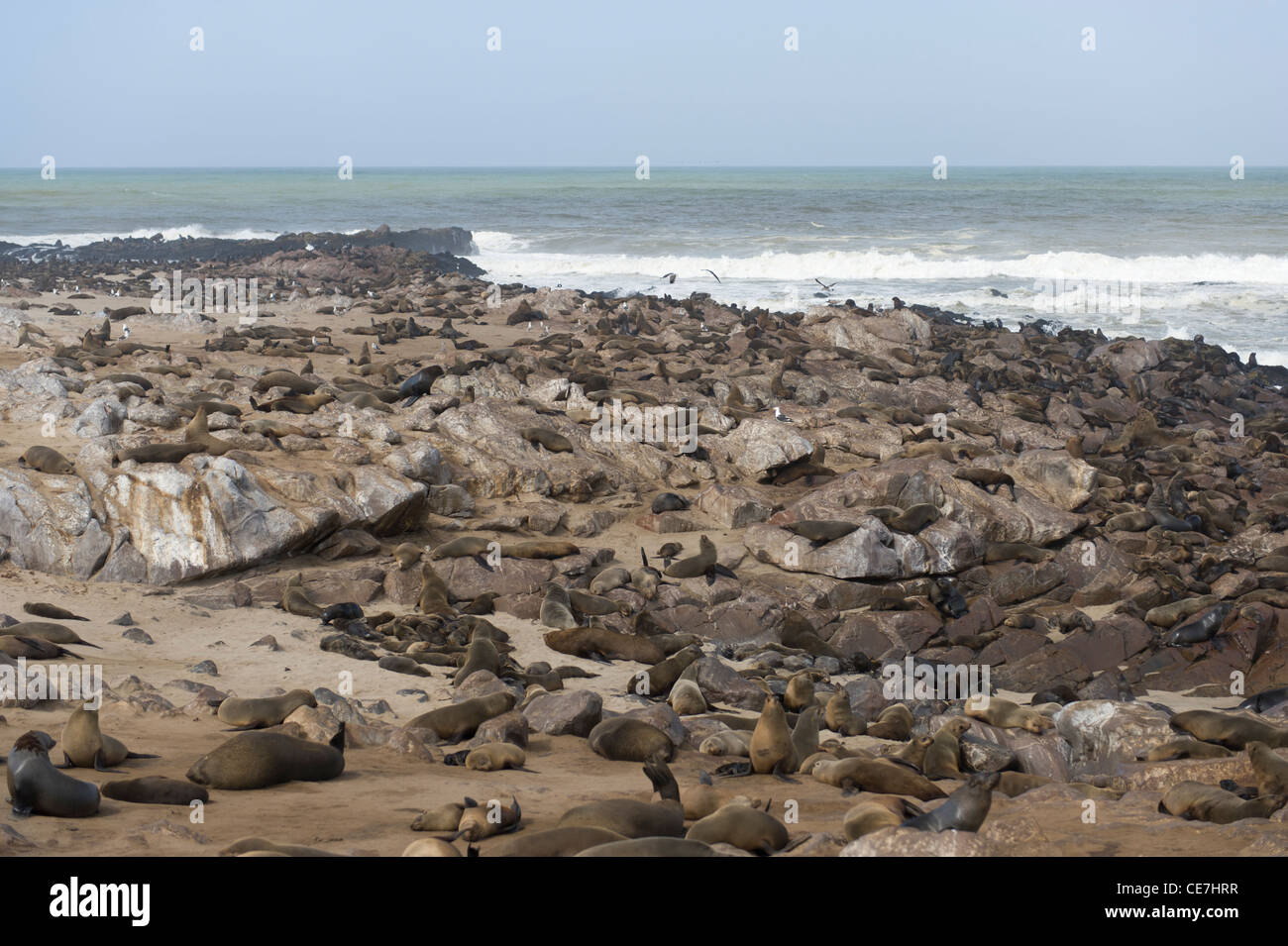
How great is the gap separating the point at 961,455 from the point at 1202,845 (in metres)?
9.86

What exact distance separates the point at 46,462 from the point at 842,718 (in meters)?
8.48

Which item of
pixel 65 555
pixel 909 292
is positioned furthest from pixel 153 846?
pixel 909 292

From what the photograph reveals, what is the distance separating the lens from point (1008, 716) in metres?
7.72

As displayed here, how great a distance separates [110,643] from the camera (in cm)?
828

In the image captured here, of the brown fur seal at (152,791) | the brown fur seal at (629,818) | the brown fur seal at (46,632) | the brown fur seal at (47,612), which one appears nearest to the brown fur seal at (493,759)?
the brown fur seal at (629,818)

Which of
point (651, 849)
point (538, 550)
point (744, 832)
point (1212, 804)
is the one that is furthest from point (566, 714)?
point (538, 550)

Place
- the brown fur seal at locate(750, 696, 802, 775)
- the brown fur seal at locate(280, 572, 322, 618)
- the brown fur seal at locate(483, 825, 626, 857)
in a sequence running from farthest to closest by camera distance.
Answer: the brown fur seal at locate(280, 572, 322, 618), the brown fur seal at locate(750, 696, 802, 775), the brown fur seal at locate(483, 825, 626, 857)

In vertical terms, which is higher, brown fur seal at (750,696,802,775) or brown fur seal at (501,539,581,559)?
brown fur seal at (501,539,581,559)

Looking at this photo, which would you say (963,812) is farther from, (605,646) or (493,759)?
(605,646)

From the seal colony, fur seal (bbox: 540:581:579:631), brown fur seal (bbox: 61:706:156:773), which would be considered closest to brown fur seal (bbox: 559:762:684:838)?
the seal colony

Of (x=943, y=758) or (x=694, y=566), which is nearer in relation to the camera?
(x=943, y=758)

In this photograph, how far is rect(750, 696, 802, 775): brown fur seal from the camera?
649cm

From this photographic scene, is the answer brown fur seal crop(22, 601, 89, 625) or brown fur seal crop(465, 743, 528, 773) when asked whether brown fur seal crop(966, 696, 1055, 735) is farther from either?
brown fur seal crop(22, 601, 89, 625)

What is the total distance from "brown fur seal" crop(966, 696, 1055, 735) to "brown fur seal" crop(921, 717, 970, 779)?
2.93 ft
